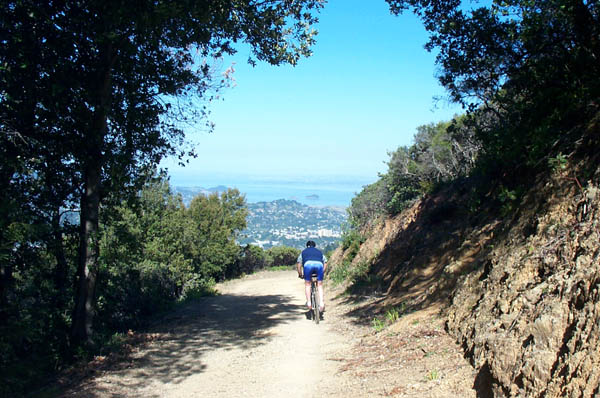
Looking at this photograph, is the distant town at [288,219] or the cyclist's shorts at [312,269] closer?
the cyclist's shorts at [312,269]

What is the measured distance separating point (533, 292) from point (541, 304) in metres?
0.35

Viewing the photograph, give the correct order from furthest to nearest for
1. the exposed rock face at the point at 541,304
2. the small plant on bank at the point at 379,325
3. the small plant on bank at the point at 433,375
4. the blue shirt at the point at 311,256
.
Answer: the blue shirt at the point at 311,256
the small plant on bank at the point at 379,325
the small plant on bank at the point at 433,375
the exposed rock face at the point at 541,304

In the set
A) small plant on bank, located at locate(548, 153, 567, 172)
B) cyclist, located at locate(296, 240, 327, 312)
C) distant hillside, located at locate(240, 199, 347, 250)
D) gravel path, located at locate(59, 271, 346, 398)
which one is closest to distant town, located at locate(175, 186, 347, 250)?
distant hillside, located at locate(240, 199, 347, 250)

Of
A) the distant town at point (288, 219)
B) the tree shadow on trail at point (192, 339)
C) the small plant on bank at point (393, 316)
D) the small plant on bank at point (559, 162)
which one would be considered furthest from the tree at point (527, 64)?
the distant town at point (288, 219)

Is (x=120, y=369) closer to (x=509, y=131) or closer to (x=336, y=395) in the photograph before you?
(x=336, y=395)

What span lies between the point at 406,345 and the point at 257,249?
47129mm

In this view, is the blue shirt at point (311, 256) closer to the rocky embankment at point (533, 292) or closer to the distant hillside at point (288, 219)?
the rocky embankment at point (533, 292)

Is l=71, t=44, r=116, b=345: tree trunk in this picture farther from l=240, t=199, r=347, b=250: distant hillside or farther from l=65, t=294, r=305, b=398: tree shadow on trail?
l=240, t=199, r=347, b=250: distant hillside

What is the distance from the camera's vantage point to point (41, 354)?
8945 mm

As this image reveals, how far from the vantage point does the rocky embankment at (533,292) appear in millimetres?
3641

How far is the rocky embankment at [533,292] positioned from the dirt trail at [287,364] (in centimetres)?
46

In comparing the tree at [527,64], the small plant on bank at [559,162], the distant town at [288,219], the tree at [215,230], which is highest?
the tree at [527,64]

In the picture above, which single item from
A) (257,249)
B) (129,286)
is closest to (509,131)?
(129,286)

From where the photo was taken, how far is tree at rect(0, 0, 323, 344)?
7.96 m
